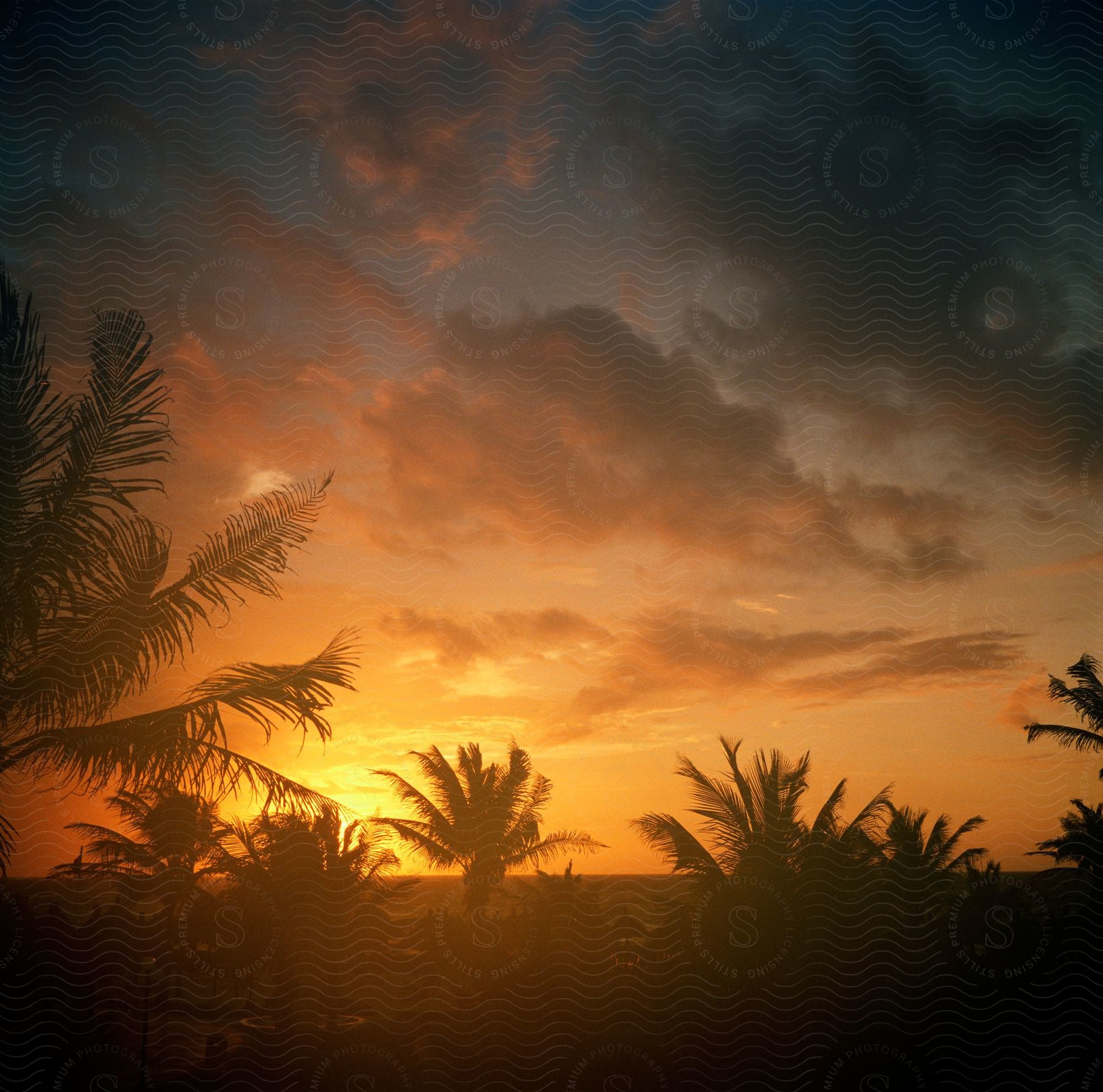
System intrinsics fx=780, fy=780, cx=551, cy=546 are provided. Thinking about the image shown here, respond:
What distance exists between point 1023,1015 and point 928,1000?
3.97 feet

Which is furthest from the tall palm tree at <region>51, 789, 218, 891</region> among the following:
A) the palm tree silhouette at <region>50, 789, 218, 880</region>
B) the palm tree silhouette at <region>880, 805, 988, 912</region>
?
the palm tree silhouette at <region>880, 805, 988, 912</region>

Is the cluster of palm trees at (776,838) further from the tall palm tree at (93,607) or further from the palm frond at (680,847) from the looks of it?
the tall palm tree at (93,607)

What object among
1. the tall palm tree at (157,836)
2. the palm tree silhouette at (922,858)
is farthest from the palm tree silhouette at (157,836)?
the palm tree silhouette at (922,858)

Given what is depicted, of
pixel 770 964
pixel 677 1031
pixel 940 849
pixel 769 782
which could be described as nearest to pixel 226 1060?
pixel 677 1031

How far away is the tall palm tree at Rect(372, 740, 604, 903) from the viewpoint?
17.2 metres

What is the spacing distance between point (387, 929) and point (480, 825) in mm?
2803

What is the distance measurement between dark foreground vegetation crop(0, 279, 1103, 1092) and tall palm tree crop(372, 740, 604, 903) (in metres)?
1.14

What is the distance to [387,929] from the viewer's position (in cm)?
1648

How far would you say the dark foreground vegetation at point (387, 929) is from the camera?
6.34 m

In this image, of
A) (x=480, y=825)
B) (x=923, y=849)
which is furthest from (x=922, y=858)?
(x=480, y=825)

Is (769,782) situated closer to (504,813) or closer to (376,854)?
(504,813)

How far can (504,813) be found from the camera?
17.6 meters

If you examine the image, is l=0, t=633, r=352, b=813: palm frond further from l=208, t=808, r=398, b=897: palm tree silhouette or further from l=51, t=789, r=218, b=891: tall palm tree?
l=208, t=808, r=398, b=897: palm tree silhouette

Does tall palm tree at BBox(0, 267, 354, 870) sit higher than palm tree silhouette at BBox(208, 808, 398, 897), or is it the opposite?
tall palm tree at BBox(0, 267, 354, 870)
